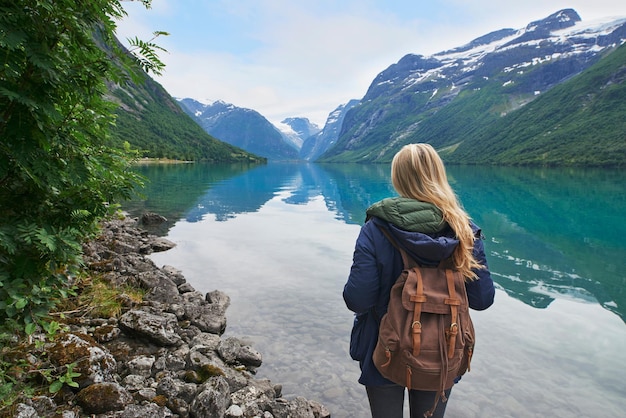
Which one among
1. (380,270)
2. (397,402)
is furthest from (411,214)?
(397,402)

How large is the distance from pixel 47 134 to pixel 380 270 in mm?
3179

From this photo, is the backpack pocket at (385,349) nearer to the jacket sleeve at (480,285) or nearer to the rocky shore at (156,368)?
the jacket sleeve at (480,285)

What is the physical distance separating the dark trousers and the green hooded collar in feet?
5.52

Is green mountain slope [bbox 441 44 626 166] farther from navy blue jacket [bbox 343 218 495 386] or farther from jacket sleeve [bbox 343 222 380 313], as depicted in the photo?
jacket sleeve [bbox 343 222 380 313]

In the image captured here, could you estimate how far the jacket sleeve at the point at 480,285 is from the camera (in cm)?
352

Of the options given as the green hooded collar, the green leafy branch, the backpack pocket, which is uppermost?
the green leafy branch

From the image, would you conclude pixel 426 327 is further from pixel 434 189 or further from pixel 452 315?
pixel 434 189

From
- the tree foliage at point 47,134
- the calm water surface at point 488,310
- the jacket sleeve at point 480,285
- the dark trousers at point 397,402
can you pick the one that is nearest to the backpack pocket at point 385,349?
the dark trousers at point 397,402

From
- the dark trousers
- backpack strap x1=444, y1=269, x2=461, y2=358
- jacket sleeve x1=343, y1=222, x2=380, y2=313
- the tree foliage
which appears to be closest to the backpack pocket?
jacket sleeve x1=343, y1=222, x2=380, y2=313

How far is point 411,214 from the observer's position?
3.30 m

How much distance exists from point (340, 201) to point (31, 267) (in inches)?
1586

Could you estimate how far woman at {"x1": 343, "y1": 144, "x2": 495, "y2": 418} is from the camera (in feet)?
10.7

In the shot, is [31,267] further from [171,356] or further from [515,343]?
[515,343]

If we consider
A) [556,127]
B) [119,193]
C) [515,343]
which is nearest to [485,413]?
[515,343]
